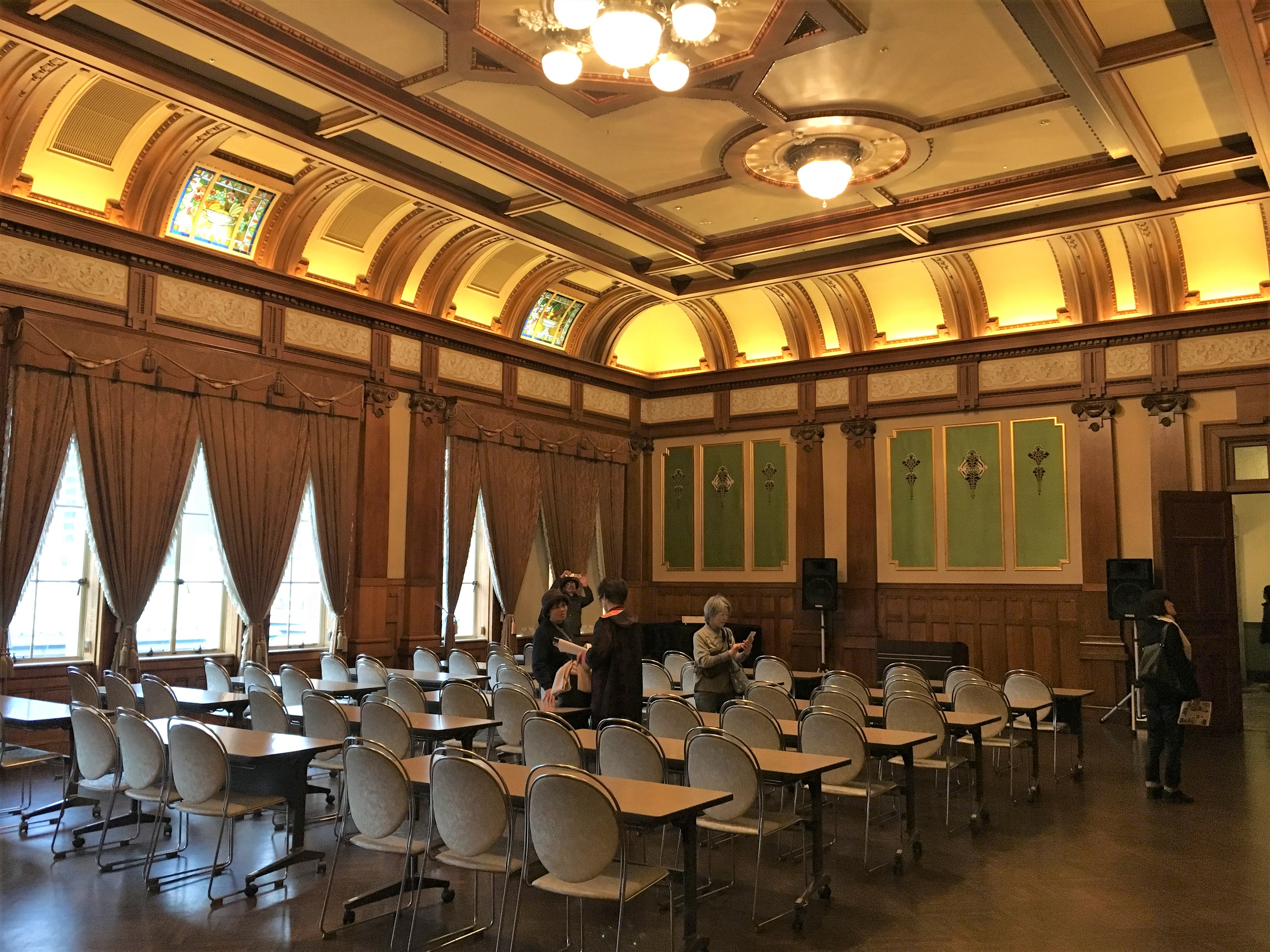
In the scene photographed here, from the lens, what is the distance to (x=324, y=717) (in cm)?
597

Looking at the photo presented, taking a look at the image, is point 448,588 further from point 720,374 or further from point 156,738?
point 156,738

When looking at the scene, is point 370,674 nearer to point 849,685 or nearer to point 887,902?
point 849,685

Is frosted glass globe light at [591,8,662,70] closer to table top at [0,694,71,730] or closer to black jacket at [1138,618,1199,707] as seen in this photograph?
table top at [0,694,71,730]

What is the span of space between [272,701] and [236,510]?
3851 millimetres

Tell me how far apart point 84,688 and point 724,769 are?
186 inches

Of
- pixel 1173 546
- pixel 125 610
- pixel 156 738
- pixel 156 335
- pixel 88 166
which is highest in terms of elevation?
pixel 88 166

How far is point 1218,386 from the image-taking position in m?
11.4

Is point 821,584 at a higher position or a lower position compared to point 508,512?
lower

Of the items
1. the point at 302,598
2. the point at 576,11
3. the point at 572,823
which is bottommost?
the point at 572,823

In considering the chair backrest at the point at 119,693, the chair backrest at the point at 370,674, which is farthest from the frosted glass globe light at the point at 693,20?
the chair backrest at the point at 119,693

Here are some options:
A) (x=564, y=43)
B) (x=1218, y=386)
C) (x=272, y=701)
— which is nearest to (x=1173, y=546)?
(x=1218, y=386)

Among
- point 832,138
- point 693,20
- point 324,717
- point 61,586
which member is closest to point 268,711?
point 324,717

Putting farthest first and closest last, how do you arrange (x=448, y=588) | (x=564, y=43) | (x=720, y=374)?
1. (x=720, y=374)
2. (x=448, y=588)
3. (x=564, y=43)

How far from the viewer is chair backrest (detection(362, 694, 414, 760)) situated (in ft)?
19.0
